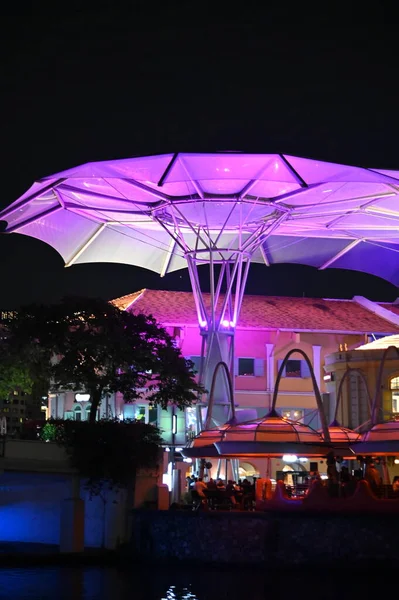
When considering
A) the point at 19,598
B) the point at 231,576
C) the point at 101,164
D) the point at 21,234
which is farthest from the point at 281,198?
the point at 19,598

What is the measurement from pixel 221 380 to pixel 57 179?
45.4 feet

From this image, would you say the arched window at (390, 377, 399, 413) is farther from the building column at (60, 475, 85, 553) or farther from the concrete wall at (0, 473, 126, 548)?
the building column at (60, 475, 85, 553)

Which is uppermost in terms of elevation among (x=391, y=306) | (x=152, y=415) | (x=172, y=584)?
(x=391, y=306)

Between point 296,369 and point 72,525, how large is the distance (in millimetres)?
28919

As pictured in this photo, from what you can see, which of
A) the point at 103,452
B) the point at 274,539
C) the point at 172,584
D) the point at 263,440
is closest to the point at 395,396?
the point at 263,440

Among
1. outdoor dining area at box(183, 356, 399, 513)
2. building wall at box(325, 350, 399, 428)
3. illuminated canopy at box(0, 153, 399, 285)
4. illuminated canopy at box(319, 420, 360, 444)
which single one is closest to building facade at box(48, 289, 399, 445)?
illuminated canopy at box(0, 153, 399, 285)

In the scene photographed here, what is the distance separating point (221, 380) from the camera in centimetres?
5100

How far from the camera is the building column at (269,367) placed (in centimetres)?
6250

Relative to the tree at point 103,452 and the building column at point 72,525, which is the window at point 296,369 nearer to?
the tree at point 103,452

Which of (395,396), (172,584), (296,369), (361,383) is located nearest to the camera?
(172,584)

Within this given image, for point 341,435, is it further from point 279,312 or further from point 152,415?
point 279,312

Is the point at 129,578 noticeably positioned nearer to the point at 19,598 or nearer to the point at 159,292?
the point at 19,598

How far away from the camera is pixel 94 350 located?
41250 millimetres

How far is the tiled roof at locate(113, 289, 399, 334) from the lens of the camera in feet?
207
